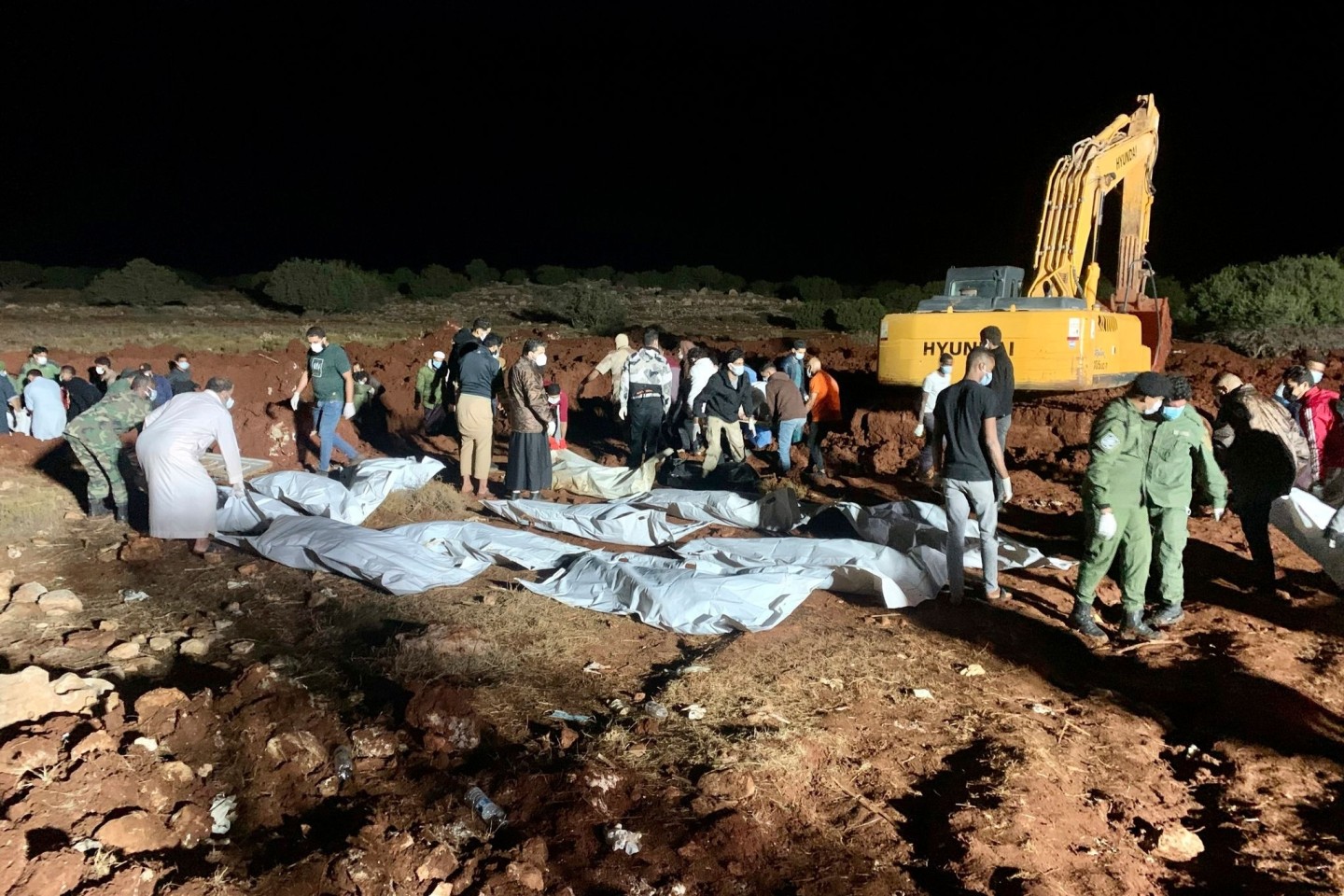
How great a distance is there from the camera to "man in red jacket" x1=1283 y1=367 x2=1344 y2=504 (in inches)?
257

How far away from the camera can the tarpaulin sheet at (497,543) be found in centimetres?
711

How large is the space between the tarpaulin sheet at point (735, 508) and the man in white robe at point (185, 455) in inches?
145

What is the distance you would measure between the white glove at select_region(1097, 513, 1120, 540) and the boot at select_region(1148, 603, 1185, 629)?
961 mm

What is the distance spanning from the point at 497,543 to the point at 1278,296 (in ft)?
49.1

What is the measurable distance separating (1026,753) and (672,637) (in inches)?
91.3

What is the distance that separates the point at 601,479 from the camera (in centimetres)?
980

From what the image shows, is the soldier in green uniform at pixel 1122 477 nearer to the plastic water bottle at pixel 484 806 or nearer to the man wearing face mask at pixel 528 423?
the plastic water bottle at pixel 484 806

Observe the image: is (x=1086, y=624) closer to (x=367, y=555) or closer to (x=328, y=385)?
(x=367, y=555)

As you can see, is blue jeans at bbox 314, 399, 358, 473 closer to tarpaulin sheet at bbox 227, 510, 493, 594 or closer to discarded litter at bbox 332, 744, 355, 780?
tarpaulin sheet at bbox 227, 510, 493, 594

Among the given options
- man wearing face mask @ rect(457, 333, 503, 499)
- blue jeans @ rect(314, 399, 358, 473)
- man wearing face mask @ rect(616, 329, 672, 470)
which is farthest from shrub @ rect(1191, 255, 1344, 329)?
blue jeans @ rect(314, 399, 358, 473)

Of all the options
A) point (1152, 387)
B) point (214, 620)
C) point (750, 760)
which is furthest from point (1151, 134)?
point (214, 620)

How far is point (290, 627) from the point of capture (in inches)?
234

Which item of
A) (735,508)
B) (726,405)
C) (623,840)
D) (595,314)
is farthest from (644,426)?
→ (595,314)

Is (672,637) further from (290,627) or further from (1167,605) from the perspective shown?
(1167,605)
